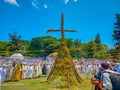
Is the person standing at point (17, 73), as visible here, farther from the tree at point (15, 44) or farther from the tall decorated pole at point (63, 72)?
the tree at point (15, 44)

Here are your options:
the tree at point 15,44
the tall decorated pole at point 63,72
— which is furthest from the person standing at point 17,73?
the tree at point 15,44

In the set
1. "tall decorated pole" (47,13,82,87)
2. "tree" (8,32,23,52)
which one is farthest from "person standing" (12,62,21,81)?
"tree" (8,32,23,52)

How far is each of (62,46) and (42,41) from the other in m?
55.5

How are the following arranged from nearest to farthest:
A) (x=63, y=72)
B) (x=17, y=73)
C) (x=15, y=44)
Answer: (x=63, y=72) < (x=17, y=73) < (x=15, y=44)

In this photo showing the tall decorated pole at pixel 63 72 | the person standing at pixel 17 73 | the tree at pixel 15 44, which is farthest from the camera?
the tree at pixel 15 44

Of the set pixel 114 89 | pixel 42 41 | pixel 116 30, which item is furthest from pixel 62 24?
pixel 42 41

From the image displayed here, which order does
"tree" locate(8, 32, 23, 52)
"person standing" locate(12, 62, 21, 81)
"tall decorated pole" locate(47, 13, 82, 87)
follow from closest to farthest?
"tall decorated pole" locate(47, 13, 82, 87) < "person standing" locate(12, 62, 21, 81) < "tree" locate(8, 32, 23, 52)

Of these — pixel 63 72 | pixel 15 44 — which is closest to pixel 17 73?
pixel 63 72

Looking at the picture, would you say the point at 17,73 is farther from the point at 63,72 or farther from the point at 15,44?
the point at 15,44

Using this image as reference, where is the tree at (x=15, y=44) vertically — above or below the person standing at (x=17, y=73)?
above

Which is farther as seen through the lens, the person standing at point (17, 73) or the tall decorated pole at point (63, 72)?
the person standing at point (17, 73)

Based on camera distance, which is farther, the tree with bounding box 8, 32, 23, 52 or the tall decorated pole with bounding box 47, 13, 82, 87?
the tree with bounding box 8, 32, 23, 52

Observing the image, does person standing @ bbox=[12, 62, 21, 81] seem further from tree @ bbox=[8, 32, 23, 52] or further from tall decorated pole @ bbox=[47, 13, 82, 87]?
tree @ bbox=[8, 32, 23, 52]

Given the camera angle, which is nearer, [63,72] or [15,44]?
[63,72]
